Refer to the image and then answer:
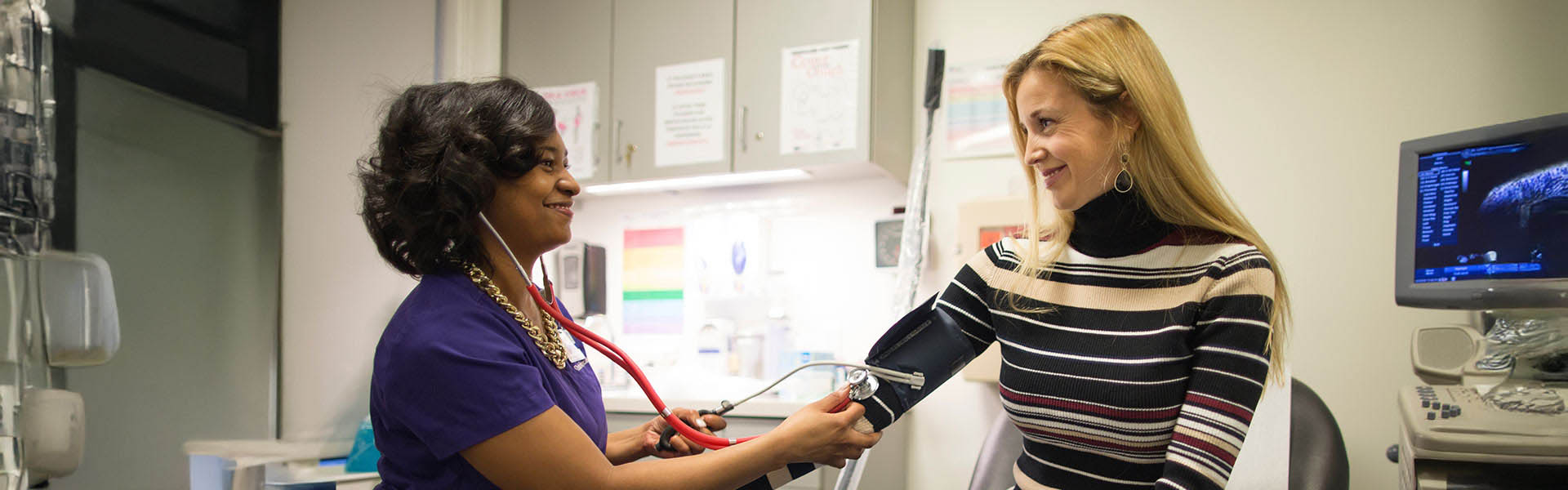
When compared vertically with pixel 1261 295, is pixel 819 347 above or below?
below

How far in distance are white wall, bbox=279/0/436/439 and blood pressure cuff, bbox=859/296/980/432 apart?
1.43m

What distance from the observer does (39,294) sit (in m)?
1.38

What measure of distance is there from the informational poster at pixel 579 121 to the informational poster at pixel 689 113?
24 centimetres

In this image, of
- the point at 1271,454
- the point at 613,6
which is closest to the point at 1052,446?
the point at 1271,454

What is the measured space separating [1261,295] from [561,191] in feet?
2.98

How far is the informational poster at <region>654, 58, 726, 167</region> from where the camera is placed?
2707mm

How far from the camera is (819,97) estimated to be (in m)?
2.55

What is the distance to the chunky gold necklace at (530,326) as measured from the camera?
3.68 feet

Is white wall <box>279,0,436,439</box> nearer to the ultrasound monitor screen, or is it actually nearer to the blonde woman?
the blonde woman

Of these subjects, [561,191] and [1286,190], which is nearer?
[561,191]

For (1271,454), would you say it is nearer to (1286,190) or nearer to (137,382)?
(1286,190)

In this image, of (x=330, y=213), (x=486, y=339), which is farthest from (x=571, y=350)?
(x=330, y=213)

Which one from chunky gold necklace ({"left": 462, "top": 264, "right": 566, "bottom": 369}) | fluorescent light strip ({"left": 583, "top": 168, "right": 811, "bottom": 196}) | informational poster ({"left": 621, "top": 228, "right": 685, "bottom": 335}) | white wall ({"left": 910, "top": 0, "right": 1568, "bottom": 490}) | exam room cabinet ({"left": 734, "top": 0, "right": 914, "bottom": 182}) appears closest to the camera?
chunky gold necklace ({"left": 462, "top": 264, "right": 566, "bottom": 369})

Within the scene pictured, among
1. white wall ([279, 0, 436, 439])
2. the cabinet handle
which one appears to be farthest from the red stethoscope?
the cabinet handle
